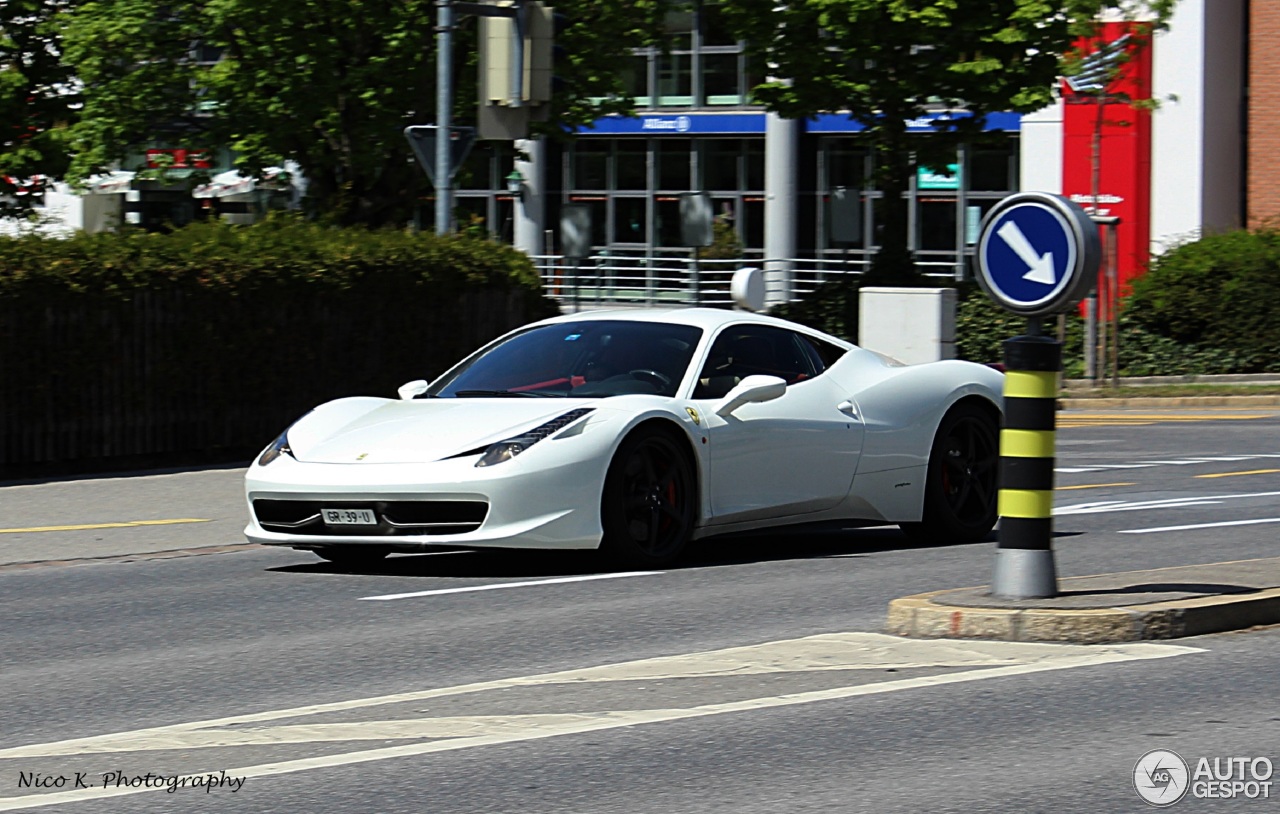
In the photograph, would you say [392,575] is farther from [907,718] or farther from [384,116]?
[384,116]

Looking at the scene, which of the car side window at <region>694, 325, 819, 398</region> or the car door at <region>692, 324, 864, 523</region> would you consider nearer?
the car door at <region>692, 324, 864, 523</region>

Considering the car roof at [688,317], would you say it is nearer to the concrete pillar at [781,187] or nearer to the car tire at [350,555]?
the car tire at [350,555]

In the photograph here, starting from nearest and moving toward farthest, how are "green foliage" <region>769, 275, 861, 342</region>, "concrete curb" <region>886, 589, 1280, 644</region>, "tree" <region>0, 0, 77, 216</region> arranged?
1. "concrete curb" <region>886, 589, 1280, 644</region>
2. "tree" <region>0, 0, 77, 216</region>
3. "green foliage" <region>769, 275, 861, 342</region>

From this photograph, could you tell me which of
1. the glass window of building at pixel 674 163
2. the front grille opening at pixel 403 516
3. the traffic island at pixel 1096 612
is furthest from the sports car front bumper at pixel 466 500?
the glass window of building at pixel 674 163

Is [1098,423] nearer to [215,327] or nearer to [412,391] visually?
[215,327]

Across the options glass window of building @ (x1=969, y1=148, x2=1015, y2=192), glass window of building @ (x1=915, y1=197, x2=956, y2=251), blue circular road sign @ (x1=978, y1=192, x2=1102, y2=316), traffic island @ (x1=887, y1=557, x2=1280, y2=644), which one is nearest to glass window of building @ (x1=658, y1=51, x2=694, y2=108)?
glass window of building @ (x1=915, y1=197, x2=956, y2=251)

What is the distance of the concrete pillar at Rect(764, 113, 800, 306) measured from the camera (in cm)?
5006

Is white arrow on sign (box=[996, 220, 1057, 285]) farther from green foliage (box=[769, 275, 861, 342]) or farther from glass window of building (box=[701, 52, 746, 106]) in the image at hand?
glass window of building (box=[701, 52, 746, 106])

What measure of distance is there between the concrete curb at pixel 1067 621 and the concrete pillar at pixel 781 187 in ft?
136

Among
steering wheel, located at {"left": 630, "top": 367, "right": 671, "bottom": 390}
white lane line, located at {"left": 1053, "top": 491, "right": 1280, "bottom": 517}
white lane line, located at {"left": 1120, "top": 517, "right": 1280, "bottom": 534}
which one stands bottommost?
white lane line, located at {"left": 1053, "top": 491, "right": 1280, "bottom": 517}

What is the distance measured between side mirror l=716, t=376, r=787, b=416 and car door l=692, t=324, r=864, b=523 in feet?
0.16

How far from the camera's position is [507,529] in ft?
31.8

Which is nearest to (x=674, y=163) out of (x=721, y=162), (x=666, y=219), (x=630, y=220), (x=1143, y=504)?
(x=721, y=162)

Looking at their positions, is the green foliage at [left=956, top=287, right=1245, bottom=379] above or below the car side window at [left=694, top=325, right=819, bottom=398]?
below
